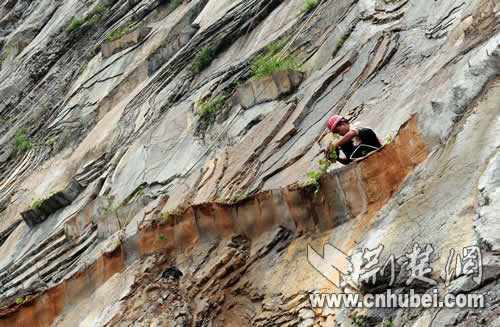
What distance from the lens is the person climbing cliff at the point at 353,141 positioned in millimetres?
8953

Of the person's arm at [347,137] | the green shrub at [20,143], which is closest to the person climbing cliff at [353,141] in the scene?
the person's arm at [347,137]

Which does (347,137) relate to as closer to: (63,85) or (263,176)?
(263,176)

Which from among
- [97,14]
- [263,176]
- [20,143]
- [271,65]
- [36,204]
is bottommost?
[263,176]

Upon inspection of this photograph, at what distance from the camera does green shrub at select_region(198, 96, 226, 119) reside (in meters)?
16.3

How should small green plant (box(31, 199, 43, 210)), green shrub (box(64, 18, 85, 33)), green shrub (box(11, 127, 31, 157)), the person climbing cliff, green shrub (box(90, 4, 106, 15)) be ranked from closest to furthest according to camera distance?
the person climbing cliff
small green plant (box(31, 199, 43, 210))
green shrub (box(11, 127, 31, 157))
green shrub (box(64, 18, 85, 33))
green shrub (box(90, 4, 106, 15))

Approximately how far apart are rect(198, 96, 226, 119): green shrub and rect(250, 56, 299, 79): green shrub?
1031 millimetres

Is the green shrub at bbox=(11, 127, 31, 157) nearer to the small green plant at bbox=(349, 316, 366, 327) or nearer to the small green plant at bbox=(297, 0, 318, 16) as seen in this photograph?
the small green plant at bbox=(297, 0, 318, 16)

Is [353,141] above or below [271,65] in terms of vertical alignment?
below

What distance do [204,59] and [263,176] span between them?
28.0 ft

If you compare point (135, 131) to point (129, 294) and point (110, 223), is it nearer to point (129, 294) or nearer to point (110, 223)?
point (110, 223)

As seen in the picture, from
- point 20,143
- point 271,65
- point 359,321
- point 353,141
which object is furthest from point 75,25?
point 359,321

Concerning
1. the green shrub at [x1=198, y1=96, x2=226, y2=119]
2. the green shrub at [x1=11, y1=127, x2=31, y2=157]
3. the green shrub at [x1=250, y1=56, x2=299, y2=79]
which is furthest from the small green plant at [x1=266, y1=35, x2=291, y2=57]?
the green shrub at [x1=11, y1=127, x2=31, y2=157]

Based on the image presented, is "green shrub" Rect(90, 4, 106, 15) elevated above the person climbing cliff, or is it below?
above

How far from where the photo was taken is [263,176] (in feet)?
37.6
